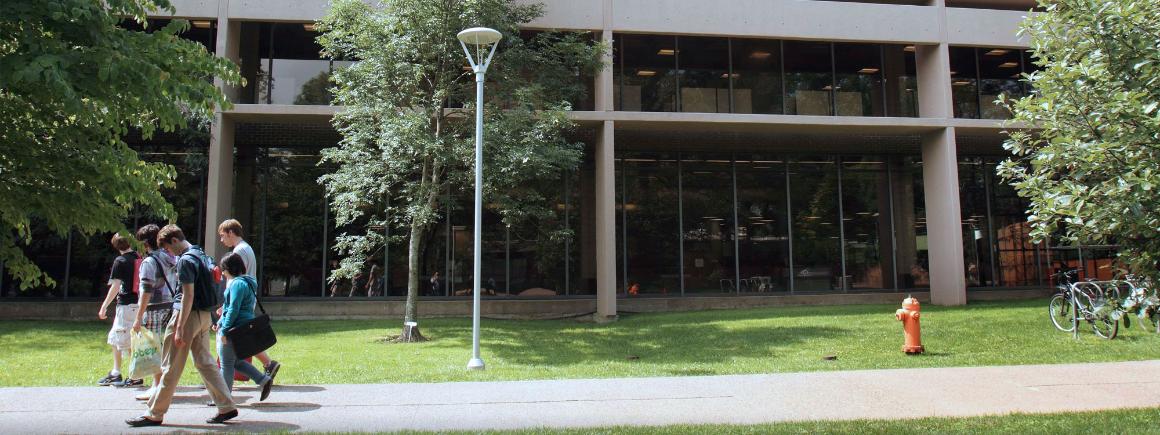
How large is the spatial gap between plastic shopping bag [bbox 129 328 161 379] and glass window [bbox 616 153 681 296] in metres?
13.6

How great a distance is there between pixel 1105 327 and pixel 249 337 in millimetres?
12045

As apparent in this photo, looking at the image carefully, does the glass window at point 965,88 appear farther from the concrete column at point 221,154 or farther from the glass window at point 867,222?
the concrete column at point 221,154

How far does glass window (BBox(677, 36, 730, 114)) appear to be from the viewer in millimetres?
19453

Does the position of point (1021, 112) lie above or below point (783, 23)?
below

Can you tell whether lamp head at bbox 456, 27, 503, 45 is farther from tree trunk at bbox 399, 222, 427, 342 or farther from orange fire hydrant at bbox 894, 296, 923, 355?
orange fire hydrant at bbox 894, 296, 923, 355

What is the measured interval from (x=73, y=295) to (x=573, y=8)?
14.0 meters

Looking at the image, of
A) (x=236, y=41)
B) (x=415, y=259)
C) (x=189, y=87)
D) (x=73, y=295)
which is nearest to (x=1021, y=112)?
(x=189, y=87)

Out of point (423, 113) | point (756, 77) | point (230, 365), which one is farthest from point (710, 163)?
point (230, 365)

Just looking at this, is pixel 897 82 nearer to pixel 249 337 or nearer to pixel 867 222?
pixel 867 222

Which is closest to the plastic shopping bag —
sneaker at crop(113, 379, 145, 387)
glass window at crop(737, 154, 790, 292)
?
sneaker at crop(113, 379, 145, 387)

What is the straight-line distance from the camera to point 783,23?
17.9 metres

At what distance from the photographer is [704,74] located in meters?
19.6

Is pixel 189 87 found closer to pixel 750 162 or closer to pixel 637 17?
pixel 637 17

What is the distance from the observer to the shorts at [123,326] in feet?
25.2
